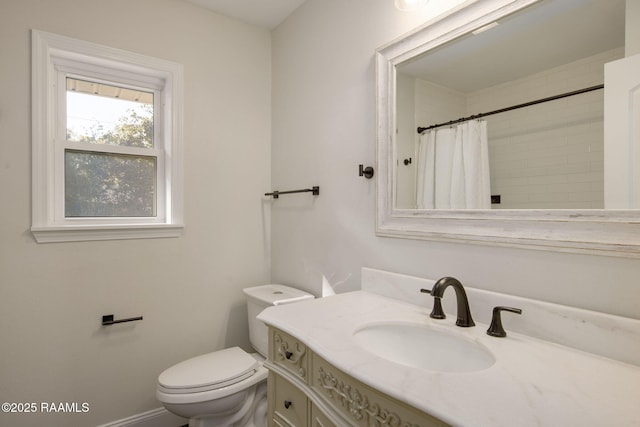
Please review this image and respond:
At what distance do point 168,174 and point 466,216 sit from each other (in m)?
1.63

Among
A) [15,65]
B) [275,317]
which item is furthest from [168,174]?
[275,317]

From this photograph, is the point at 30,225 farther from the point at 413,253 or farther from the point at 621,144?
the point at 621,144

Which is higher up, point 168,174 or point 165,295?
point 168,174

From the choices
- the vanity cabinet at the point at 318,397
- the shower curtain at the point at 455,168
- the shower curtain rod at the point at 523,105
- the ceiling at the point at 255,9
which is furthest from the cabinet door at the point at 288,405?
the ceiling at the point at 255,9

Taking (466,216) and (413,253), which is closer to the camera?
(466,216)

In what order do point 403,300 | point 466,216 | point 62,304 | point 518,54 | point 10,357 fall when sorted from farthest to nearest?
point 62,304
point 10,357
point 403,300
point 466,216
point 518,54

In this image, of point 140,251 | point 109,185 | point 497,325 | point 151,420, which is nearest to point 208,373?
point 151,420

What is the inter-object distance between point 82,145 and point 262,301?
1261 mm

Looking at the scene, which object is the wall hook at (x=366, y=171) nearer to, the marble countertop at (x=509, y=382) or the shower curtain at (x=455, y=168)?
the shower curtain at (x=455, y=168)

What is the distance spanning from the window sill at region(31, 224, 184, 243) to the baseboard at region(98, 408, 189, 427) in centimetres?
96

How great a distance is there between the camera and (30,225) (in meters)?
1.56

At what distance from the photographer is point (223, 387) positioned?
1.51 metres

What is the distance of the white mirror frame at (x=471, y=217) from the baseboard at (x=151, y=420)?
158 centimetres

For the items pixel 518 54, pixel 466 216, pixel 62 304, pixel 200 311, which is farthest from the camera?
pixel 200 311
